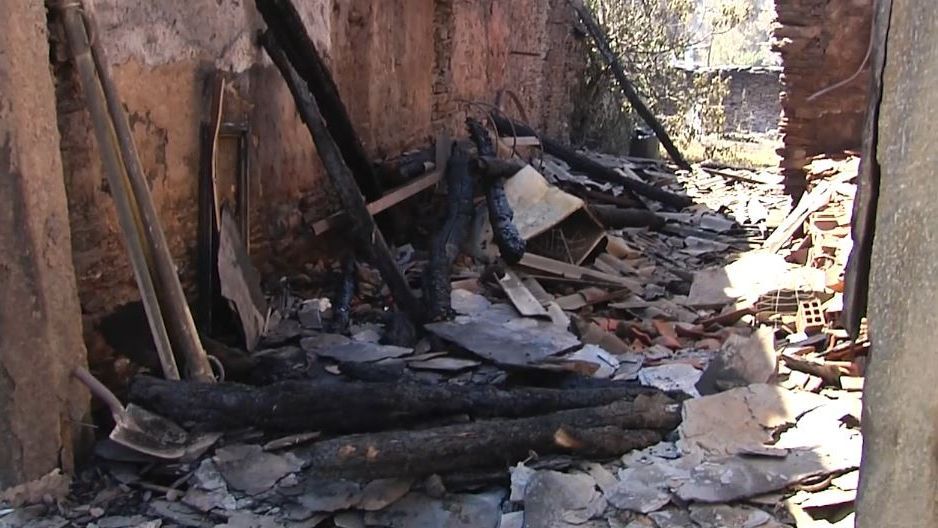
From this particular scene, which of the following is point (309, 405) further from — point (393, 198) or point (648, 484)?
point (393, 198)

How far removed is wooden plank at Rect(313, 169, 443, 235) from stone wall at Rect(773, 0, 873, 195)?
3.87 meters

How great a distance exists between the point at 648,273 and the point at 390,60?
277 centimetres

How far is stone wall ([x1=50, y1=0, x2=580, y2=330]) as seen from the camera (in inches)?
162

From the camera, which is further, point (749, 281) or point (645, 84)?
point (645, 84)

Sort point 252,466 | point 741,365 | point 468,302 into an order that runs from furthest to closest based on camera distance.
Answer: point 468,302
point 741,365
point 252,466

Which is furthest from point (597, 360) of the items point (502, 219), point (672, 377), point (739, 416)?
point (502, 219)

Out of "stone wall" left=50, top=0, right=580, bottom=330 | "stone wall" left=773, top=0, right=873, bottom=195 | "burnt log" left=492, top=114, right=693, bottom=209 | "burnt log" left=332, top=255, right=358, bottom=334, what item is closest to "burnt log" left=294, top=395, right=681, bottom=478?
"stone wall" left=50, top=0, right=580, bottom=330

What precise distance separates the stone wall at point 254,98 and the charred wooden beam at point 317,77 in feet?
0.43

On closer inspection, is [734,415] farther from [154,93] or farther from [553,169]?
[553,169]

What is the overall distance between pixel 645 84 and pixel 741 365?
1224 centimetres

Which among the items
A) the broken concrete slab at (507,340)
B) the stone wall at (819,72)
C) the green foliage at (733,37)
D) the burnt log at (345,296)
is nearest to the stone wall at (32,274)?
the burnt log at (345,296)

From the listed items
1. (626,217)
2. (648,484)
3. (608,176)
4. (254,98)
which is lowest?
(648,484)

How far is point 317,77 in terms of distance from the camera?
592 centimetres

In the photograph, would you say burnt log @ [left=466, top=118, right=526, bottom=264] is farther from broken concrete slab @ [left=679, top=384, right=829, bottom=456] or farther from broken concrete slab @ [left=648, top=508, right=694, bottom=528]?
broken concrete slab @ [left=648, top=508, right=694, bottom=528]
